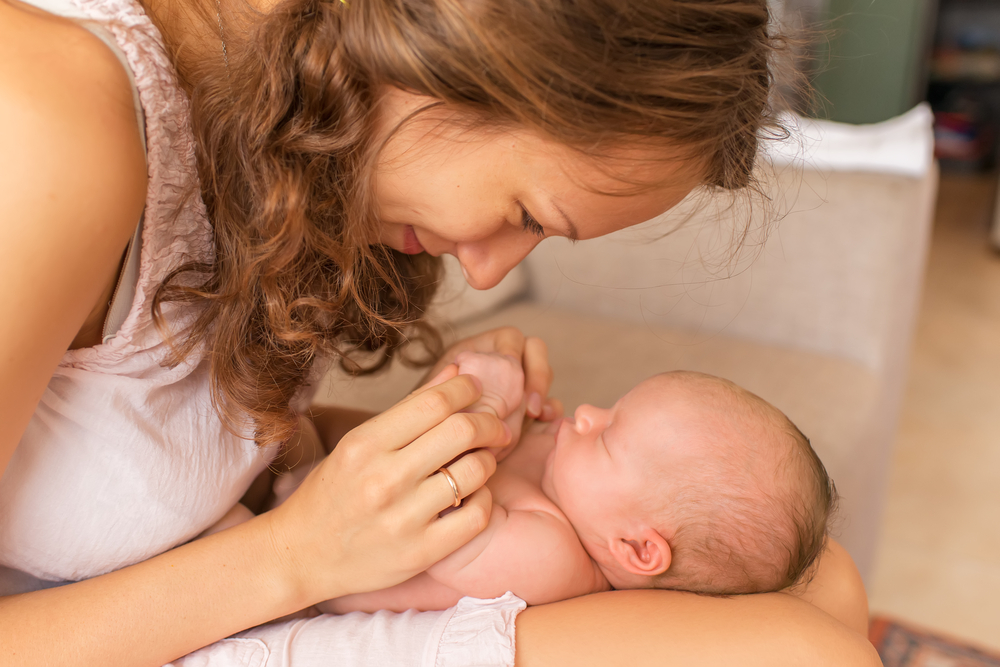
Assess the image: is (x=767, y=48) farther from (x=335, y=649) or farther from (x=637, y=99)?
(x=335, y=649)

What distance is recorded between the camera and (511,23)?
1.92 feet

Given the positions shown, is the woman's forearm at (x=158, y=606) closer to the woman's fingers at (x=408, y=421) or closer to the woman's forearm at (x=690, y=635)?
the woman's fingers at (x=408, y=421)

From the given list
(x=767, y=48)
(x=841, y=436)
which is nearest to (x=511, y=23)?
(x=767, y=48)

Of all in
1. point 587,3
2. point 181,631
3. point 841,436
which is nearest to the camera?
point 587,3

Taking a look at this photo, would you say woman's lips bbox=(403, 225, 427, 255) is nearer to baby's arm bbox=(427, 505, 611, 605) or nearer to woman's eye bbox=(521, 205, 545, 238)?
woman's eye bbox=(521, 205, 545, 238)

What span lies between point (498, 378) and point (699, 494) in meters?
0.26

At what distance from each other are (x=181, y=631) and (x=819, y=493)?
2.19ft

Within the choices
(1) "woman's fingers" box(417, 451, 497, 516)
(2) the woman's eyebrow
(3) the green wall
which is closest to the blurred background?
(3) the green wall

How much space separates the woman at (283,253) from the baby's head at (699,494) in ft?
0.28

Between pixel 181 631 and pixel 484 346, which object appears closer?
pixel 181 631

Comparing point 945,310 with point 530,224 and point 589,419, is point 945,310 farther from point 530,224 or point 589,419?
point 530,224

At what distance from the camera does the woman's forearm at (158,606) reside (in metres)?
0.68

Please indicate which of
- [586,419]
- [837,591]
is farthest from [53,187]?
[837,591]

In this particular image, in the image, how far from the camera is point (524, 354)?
1029mm
